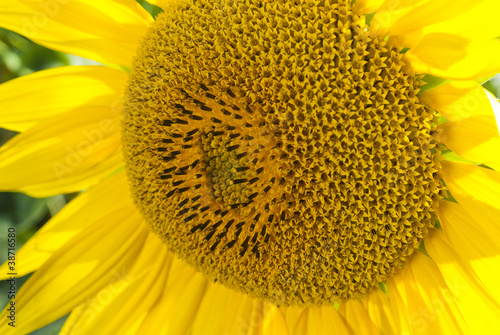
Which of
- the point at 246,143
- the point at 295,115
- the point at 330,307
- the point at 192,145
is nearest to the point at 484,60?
the point at 295,115

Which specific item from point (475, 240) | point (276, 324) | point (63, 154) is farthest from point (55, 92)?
point (475, 240)

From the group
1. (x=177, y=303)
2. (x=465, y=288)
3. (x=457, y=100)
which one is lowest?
(x=177, y=303)

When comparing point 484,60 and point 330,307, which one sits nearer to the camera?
point 484,60

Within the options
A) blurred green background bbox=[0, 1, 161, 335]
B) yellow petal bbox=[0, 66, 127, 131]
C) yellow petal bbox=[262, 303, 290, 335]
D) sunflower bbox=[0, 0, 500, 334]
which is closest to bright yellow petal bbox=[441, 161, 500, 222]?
sunflower bbox=[0, 0, 500, 334]

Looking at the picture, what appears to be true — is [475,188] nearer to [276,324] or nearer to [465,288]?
[465,288]

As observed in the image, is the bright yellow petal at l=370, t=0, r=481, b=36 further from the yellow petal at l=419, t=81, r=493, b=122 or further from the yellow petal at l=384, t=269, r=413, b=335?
the yellow petal at l=384, t=269, r=413, b=335

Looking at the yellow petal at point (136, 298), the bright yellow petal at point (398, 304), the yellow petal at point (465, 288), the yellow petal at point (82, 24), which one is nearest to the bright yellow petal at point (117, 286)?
the yellow petal at point (136, 298)

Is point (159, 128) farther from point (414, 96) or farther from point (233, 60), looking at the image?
point (414, 96)

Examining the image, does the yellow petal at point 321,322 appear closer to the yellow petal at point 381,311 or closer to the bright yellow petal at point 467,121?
the yellow petal at point 381,311
